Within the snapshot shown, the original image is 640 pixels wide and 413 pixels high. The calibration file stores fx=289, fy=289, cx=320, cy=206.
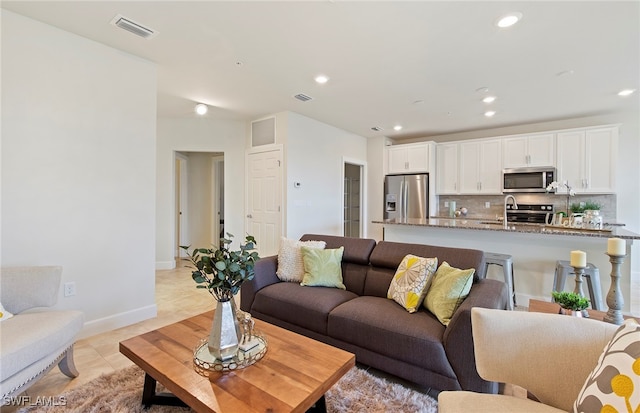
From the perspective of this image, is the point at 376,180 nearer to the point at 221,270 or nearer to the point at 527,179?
the point at 527,179

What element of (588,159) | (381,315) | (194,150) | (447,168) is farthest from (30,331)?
(588,159)

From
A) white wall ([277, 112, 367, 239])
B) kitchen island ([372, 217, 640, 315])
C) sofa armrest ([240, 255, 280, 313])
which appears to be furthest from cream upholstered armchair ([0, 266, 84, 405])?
kitchen island ([372, 217, 640, 315])

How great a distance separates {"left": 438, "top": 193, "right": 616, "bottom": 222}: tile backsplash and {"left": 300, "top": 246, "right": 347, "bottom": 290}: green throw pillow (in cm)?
381

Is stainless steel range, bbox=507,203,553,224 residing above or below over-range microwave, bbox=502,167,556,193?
below

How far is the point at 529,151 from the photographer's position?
16.0ft

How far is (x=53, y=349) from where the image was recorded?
1638 millimetres

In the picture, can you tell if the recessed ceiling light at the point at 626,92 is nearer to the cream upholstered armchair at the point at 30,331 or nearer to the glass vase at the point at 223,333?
the glass vase at the point at 223,333

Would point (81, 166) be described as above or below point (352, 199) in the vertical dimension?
above

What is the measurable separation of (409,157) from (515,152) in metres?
1.79

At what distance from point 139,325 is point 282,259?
1.51m

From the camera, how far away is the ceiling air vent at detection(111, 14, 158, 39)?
2230mm

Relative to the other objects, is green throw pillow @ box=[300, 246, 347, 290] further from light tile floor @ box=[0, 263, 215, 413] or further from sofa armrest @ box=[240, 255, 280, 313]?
light tile floor @ box=[0, 263, 215, 413]

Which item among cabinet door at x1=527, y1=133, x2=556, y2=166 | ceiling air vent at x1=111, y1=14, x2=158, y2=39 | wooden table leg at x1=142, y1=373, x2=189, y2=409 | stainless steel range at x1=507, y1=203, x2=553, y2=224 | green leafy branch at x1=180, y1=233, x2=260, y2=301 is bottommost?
wooden table leg at x1=142, y1=373, x2=189, y2=409

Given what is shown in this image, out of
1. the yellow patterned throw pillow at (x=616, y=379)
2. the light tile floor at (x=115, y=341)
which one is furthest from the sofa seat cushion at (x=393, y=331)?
the light tile floor at (x=115, y=341)
